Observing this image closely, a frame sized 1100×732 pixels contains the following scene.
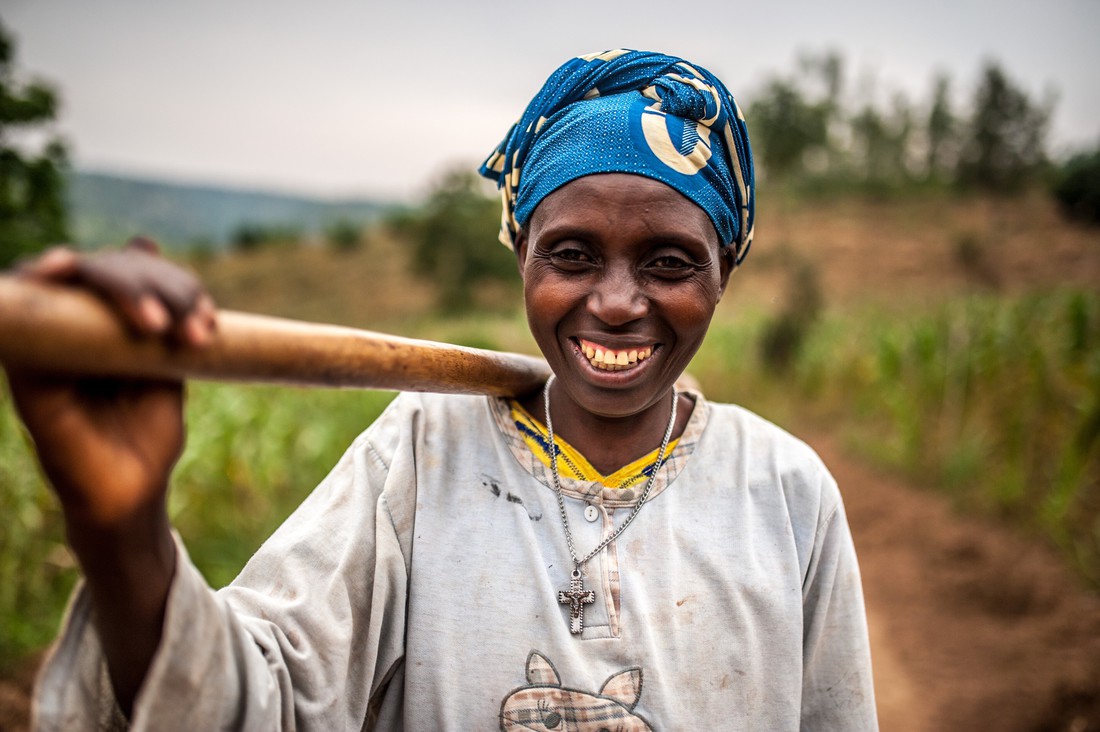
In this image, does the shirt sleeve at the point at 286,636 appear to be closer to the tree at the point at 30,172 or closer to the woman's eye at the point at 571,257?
the woman's eye at the point at 571,257

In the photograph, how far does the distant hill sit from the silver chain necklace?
542 inches

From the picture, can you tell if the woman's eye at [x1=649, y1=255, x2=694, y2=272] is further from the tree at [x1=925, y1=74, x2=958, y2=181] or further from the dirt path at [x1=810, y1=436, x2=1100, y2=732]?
the tree at [x1=925, y1=74, x2=958, y2=181]

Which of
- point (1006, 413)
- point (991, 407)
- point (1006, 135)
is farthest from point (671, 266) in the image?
point (1006, 135)

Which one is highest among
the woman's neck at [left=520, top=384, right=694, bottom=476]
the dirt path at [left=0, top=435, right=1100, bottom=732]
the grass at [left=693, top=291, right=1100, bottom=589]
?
the woman's neck at [left=520, top=384, right=694, bottom=476]

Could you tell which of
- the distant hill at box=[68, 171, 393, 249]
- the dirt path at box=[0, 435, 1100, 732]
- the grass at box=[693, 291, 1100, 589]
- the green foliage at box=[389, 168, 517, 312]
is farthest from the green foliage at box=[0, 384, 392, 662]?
the green foliage at box=[389, 168, 517, 312]

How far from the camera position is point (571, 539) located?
1.37 meters

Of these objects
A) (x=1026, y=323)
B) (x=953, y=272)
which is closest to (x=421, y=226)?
(x=953, y=272)

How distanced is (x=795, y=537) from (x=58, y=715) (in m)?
1.21

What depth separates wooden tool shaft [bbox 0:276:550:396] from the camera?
651mm

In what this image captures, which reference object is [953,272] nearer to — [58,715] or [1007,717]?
[1007,717]

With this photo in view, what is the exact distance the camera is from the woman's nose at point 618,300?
50.3 inches

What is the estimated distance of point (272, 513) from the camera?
502 centimetres

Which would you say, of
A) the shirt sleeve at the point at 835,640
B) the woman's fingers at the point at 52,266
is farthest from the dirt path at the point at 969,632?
the woman's fingers at the point at 52,266

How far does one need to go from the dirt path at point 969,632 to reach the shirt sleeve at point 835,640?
2740 mm
